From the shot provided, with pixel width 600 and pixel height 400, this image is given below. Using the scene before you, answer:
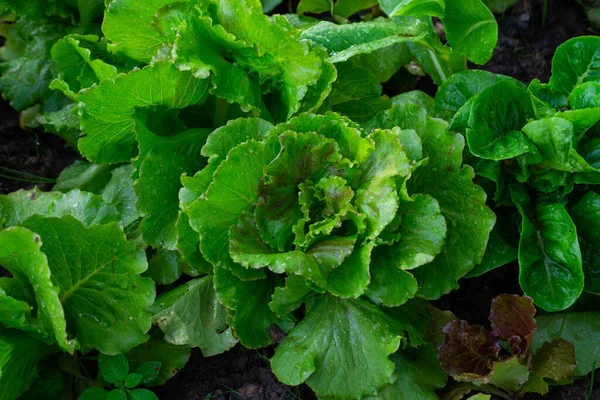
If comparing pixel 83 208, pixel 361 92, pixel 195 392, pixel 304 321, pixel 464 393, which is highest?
pixel 361 92

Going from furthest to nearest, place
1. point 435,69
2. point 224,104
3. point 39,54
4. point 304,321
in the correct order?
point 39,54 < point 435,69 < point 224,104 < point 304,321

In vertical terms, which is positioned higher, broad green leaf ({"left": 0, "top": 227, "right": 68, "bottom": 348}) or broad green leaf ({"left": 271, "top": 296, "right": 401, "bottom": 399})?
broad green leaf ({"left": 0, "top": 227, "right": 68, "bottom": 348})

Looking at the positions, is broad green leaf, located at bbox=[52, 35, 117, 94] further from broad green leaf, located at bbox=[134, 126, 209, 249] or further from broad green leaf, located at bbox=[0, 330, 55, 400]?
broad green leaf, located at bbox=[0, 330, 55, 400]

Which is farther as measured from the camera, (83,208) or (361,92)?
(361,92)

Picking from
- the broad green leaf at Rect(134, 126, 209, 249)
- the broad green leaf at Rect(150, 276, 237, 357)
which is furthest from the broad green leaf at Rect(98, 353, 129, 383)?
the broad green leaf at Rect(134, 126, 209, 249)

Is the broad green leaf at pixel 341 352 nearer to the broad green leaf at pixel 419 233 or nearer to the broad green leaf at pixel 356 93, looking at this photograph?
the broad green leaf at pixel 419 233

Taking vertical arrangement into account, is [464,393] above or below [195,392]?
above

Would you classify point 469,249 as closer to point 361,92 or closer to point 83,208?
point 361,92

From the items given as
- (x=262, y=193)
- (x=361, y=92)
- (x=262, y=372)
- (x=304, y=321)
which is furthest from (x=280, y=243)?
(x=361, y=92)
